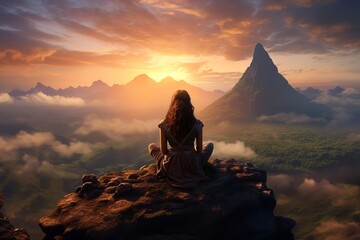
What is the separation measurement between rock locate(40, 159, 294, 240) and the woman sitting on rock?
797mm

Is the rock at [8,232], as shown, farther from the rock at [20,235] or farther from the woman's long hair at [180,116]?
Answer: the woman's long hair at [180,116]

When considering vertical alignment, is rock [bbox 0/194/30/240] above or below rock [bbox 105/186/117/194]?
below

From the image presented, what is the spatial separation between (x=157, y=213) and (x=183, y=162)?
3390 mm

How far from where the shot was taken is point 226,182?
19969mm

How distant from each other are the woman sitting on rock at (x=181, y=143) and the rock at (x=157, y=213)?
80 centimetres

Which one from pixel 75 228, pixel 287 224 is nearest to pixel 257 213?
pixel 287 224

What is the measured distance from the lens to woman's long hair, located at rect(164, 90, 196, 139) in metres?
16.8

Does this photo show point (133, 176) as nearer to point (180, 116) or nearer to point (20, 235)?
point (180, 116)

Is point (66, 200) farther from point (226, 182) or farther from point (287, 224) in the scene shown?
point (287, 224)

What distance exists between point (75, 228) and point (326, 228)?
195m

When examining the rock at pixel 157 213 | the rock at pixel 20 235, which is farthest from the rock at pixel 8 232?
the rock at pixel 157 213

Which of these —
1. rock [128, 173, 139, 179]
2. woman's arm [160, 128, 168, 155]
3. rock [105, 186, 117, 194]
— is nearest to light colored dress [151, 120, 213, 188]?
woman's arm [160, 128, 168, 155]

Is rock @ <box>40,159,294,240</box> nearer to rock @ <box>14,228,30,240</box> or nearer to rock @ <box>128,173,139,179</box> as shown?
rock @ <box>128,173,139,179</box>

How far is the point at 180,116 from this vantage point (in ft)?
54.8
